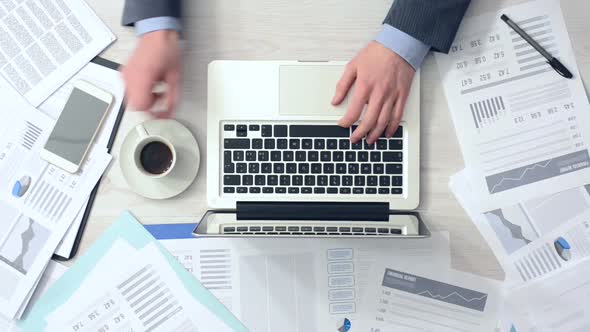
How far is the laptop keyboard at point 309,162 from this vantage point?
0.88m

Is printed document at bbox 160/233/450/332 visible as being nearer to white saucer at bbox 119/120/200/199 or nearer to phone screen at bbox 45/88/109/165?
white saucer at bbox 119/120/200/199

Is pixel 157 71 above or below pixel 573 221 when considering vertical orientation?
above

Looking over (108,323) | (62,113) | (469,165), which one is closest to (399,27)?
(469,165)

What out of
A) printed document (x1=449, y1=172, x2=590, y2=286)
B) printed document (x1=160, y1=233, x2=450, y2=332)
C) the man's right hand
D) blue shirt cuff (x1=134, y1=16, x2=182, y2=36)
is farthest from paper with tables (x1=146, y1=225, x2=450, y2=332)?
blue shirt cuff (x1=134, y1=16, x2=182, y2=36)

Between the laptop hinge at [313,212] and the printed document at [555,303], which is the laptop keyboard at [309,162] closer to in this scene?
the laptop hinge at [313,212]

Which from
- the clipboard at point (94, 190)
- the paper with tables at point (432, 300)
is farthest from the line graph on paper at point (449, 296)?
the clipboard at point (94, 190)

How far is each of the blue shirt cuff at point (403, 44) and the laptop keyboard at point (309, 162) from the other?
0.13 meters

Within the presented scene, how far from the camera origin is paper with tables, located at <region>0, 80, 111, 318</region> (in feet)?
3.06

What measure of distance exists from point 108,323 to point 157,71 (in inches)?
16.9

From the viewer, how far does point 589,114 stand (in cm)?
91

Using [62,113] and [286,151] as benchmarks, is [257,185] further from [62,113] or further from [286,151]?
[62,113]

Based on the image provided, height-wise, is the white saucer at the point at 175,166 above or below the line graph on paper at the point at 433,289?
above

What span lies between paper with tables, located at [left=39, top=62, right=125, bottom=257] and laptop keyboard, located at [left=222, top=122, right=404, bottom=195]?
0.21 metres

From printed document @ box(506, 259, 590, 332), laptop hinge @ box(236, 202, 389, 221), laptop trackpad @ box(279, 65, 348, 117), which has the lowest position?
printed document @ box(506, 259, 590, 332)
